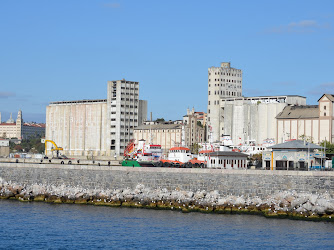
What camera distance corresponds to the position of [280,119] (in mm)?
157625

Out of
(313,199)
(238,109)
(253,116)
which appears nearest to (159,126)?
(238,109)

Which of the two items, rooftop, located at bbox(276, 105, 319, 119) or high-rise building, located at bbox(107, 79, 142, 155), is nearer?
rooftop, located at bbox(276, 105, 319, 119)

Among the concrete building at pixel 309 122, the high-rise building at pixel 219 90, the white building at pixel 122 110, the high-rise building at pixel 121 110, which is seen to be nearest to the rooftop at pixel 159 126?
the white building at pixel 122 110

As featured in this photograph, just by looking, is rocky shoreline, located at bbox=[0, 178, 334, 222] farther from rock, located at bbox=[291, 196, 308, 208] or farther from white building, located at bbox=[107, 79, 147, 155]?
white building, located at bbox=[107, 79, 147, 155]

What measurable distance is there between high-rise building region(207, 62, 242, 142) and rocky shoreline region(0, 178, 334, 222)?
363ft

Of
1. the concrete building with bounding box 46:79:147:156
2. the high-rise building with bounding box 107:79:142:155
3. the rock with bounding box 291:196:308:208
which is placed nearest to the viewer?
the rock with bounding box 291:196:308:208

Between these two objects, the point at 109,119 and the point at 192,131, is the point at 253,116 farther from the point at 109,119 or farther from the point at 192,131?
A: the point at 109,119

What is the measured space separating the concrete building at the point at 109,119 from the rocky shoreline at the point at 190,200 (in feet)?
339

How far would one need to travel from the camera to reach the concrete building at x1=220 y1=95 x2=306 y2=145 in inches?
6481

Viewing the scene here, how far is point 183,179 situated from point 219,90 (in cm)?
12058

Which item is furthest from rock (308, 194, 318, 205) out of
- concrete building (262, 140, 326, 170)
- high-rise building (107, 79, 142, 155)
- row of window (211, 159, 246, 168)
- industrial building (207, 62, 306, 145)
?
high-rise building (107, 79, 142, 155)

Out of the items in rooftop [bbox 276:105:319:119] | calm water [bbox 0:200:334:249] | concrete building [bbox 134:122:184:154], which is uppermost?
rooftop [bbox 276:105:319:119]

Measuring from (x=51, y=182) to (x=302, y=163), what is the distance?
30.5 metres

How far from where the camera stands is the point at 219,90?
184000 millimetres
